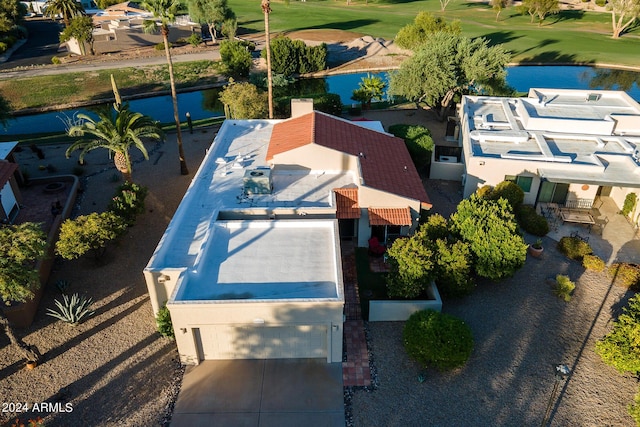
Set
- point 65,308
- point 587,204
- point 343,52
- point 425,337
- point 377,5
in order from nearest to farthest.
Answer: point 425,337
point 65,308
point 587,204
point 343,52
point 377,5

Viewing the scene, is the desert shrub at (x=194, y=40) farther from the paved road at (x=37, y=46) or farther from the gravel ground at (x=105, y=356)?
the gravel ground at (x=105, y=356)

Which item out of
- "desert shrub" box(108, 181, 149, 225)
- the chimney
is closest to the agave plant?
"desert shrub" box(108, 181, 149, 225)

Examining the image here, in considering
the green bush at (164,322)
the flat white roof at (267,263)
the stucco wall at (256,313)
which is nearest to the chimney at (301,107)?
the flat white roof at (267,263)

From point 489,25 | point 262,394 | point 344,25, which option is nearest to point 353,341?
point 262,394

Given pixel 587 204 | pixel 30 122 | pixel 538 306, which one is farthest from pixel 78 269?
pixel 30 122

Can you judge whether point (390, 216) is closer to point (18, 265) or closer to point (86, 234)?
point (86, 234)

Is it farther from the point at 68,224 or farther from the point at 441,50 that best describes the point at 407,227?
the point at 441,50

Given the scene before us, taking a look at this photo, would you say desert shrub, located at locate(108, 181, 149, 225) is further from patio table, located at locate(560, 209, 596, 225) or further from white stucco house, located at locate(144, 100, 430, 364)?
patio table, located at locate(560, 209, 596, 225)
